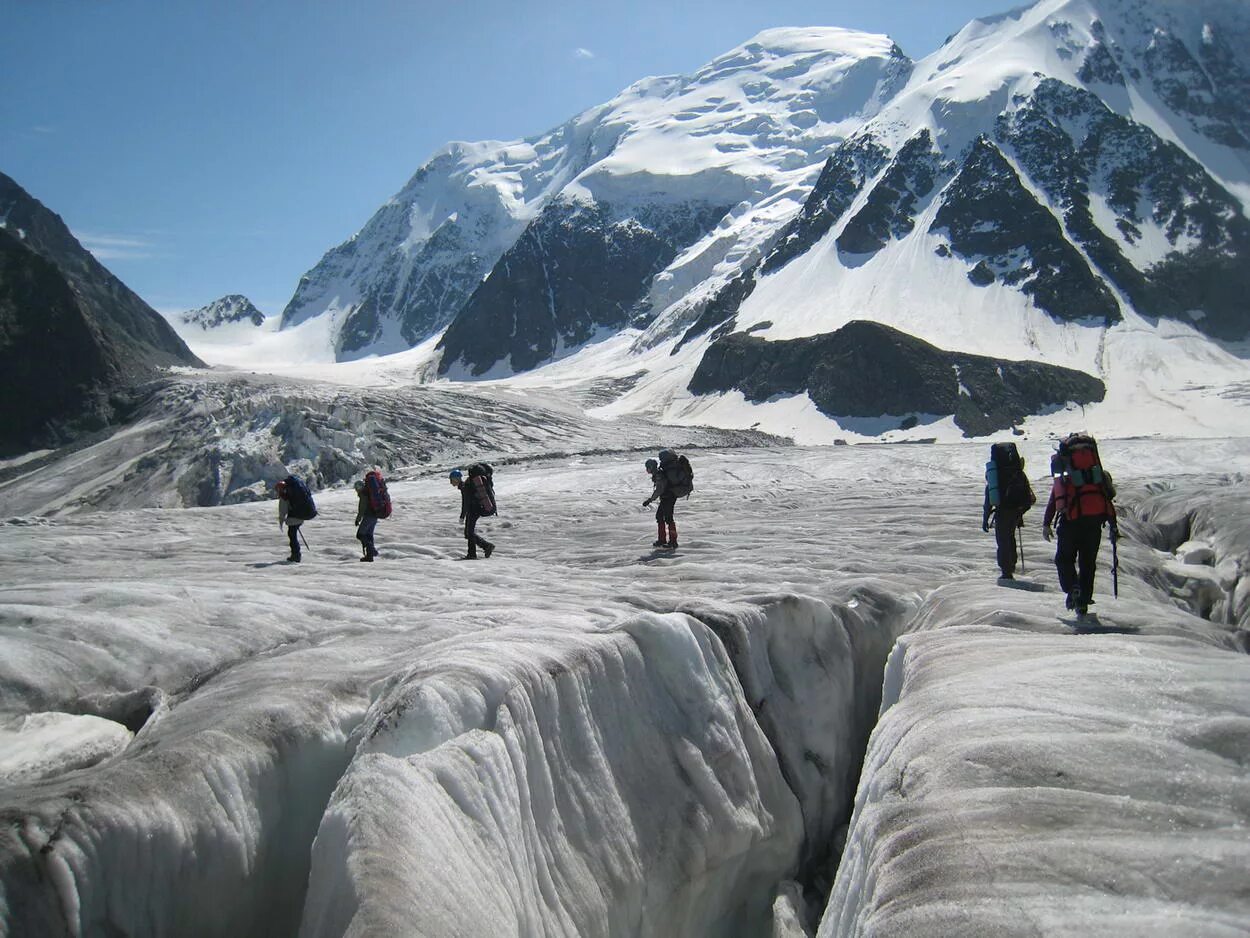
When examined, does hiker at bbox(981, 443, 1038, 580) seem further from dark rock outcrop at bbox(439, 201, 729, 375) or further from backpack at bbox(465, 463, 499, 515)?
dark rock outcrop at bbox(439, 201, 729, 375)

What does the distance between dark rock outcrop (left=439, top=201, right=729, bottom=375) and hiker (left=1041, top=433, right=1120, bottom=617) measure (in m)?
135

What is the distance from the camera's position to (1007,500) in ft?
35.7

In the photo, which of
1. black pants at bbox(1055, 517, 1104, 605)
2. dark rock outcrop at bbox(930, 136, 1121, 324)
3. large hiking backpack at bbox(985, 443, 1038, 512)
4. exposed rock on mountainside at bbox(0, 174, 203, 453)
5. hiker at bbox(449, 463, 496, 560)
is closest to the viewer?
black pants at bbox(1055, 517, 1104, 605)

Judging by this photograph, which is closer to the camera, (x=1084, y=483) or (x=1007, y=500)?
(x=1084, y=483)

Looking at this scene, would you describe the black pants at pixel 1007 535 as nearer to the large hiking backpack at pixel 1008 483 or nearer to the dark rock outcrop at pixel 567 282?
the large hiking backpack at pixel 1008 483

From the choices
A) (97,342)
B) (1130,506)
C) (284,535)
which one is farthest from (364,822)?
(97,342)

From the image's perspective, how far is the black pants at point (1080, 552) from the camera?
8.20 m

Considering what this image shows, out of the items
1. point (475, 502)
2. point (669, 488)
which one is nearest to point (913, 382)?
point (669, 488)

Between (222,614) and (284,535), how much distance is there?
10.8m

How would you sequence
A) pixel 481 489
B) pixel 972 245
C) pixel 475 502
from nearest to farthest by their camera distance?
pixel 475 502 < pixel 481 489 < pixel 972 245

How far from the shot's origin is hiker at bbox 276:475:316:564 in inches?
571

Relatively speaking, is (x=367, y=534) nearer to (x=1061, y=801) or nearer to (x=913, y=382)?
(x=1061, y=801)

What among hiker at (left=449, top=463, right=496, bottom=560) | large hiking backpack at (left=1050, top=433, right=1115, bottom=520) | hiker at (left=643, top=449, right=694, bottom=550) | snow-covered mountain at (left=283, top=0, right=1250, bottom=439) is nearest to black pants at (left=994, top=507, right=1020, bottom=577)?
large hiking backpack at (left=1050, top=433, right=1115, bottom=520)

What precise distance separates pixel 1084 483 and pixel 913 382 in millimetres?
70435
